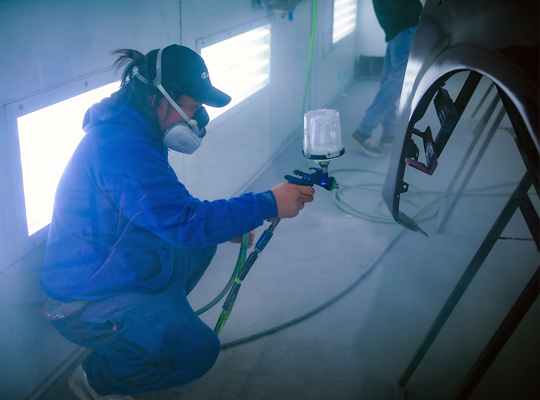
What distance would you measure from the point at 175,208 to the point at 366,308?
1.07 metres

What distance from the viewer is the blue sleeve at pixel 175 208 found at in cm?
110

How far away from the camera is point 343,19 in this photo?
4910 millimetres

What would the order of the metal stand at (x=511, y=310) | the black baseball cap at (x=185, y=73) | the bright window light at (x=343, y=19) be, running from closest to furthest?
the metal stand at (x=511, y=310), the black baseball cap at (x=185, y=73), the bright window light at (x=343, y=19)

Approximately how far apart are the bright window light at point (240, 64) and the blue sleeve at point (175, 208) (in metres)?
1.13

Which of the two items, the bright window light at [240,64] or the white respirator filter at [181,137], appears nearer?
the white respirator filter at [181,137]

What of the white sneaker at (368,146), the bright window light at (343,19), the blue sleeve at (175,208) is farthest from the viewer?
the bright window light at (343,19)

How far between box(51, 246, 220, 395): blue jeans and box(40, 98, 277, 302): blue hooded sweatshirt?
0.06 meters

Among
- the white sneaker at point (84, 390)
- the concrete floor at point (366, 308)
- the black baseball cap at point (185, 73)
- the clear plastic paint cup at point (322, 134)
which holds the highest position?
the black baseball cap at point (185, 73)

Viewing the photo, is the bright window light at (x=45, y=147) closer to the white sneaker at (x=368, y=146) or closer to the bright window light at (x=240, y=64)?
the bright window light at (x=240, y=64)

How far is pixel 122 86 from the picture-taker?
4.13 ft

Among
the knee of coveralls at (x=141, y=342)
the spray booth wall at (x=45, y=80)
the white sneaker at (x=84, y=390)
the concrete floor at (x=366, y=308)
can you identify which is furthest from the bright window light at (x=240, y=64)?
the white sneaker at (x=84, y=390)

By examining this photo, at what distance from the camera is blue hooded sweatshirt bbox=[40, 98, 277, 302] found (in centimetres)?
111

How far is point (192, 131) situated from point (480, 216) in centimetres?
200

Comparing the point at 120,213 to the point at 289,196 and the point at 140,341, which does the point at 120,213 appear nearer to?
the point at 140,341
